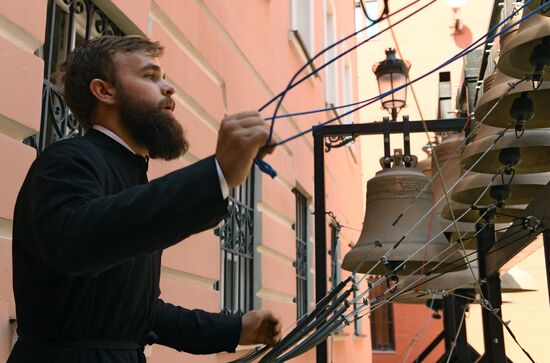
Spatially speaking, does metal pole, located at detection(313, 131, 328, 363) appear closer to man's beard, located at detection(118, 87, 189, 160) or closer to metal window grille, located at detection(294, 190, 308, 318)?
man's beard, located at detection(118, 87, 189, 160)

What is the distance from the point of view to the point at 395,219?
342 centimetres

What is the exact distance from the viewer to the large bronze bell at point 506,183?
9.44 ft

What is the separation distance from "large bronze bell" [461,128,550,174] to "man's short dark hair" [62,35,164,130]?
1337 mm

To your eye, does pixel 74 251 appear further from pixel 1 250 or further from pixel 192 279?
pixel 192 279

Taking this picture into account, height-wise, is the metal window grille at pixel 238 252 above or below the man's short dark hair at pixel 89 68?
above

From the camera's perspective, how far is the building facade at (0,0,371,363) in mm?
2252

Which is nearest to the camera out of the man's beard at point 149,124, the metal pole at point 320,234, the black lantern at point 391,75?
the man's beard at point 149,124

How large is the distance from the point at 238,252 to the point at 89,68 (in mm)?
2997

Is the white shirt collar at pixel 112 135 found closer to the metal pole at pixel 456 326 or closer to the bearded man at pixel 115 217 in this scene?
the bearded man at pixel 115 217

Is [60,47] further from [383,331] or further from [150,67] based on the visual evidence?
[383,331]

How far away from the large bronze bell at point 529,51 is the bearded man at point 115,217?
100 centimetres

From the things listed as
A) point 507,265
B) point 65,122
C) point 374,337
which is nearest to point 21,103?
point 65,122

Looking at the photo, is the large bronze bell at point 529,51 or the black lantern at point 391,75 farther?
the black lantern at point 391,75

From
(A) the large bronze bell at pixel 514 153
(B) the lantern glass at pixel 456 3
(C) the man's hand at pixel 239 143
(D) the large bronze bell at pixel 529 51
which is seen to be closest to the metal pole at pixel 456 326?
(A) the large bronze bell at pixel 514 153
